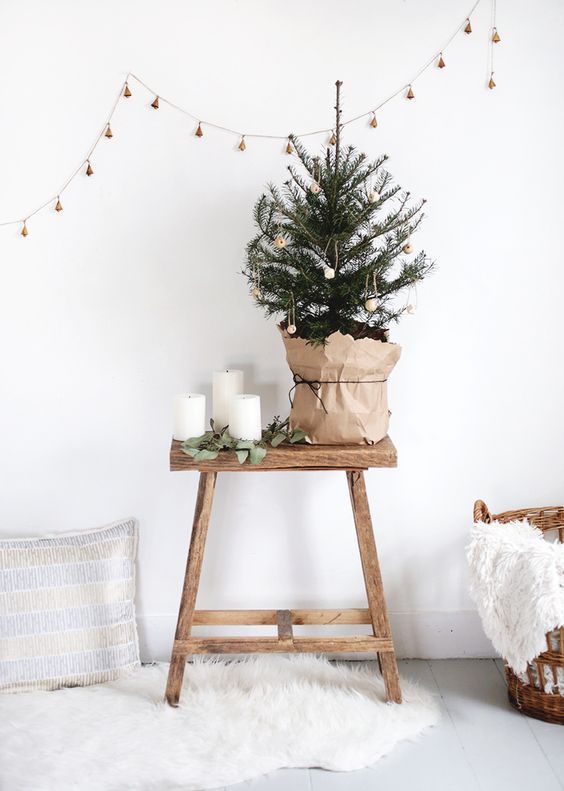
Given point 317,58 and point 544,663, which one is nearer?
point 544,663

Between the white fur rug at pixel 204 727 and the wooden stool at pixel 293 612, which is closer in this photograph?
the white fur rug at pixel 204 727

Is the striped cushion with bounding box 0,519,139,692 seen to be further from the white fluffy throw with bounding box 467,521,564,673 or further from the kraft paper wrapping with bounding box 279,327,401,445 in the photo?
the white fluffy throw with bounding box 467,521,564,673

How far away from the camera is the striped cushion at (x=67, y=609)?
2016 millimetres

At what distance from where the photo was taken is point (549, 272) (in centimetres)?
207

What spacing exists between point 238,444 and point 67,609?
69 cm

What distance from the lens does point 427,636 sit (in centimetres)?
217

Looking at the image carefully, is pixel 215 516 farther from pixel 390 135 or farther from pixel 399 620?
pixel 390 135

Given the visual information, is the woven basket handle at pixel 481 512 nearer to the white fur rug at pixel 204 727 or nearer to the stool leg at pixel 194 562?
the white fur rug at pixel 204 727

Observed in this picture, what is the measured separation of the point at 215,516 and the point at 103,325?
1.92 feet

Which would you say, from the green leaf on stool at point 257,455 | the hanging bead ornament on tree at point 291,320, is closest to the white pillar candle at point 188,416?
the green leaf on stool at point 257,455

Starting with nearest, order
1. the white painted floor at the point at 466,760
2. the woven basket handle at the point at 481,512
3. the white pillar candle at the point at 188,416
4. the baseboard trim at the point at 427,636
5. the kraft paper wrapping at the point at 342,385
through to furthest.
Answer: the white painted floor at the point at 466,760, the kraft paper wrapping at the point at 342,385, the white pillar candle at the point at 188,416, the woven basket handle at the point at 481,512, the baseboard trim at the point at 427,636

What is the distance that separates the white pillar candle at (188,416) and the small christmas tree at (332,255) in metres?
0.28

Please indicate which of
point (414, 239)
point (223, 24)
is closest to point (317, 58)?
point (223, 24)

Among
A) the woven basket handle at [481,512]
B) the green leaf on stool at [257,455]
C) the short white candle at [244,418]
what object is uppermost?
the short white candle at [244,418]
